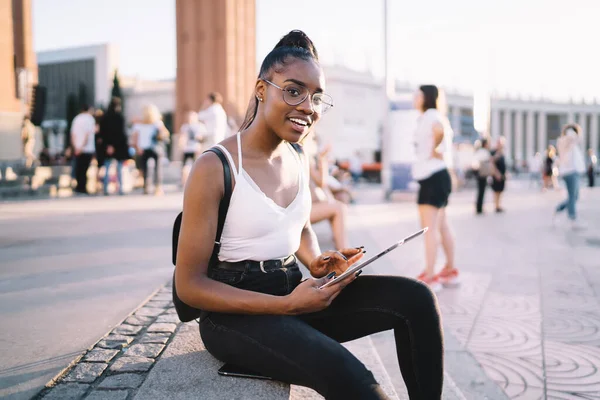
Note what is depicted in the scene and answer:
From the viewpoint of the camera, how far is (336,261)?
2049 millimetres

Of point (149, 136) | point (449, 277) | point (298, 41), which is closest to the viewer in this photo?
point (298, 41)

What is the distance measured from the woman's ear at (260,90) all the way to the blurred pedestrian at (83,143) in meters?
10.5

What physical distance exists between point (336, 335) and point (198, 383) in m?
0.54

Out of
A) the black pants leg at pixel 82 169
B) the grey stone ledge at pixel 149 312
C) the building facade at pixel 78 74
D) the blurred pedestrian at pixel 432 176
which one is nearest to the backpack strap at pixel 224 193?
the grey stone ledge at pixel 149 312

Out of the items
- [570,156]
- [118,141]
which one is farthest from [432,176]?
[118,141]

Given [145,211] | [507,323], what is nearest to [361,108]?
[145,211]

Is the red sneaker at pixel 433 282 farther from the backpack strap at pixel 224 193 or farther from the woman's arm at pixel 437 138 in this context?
the backpack strap at pixel 224 193

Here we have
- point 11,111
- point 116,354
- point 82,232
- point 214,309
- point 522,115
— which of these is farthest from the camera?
point 522,115

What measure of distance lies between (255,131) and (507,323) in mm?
2573

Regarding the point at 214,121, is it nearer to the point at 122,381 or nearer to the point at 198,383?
the point at 122,381

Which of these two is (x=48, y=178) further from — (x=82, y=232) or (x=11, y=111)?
(x=82, y=232)

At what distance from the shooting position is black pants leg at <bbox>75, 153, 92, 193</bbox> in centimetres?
1200

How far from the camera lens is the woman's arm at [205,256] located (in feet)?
6.14

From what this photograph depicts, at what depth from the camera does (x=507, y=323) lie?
12.5 ft
